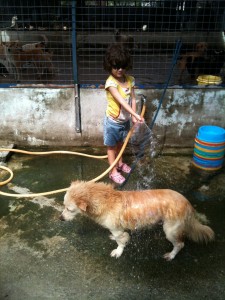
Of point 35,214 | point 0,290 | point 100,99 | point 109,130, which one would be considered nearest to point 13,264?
point 0,290

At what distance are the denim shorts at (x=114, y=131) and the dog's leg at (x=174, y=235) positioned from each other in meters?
1.97

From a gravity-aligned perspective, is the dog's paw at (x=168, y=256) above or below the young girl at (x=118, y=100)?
below

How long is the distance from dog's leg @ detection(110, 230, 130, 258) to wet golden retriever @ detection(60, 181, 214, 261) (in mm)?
12

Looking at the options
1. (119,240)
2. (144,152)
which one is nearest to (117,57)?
(144,152)

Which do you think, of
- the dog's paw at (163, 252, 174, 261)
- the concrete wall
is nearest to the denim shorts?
the concrete wall

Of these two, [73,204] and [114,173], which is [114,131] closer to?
[114,173]

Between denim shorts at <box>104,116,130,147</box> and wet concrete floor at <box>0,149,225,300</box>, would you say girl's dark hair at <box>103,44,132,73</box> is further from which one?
wet concrete floor at <box>0,149,225,300</box>

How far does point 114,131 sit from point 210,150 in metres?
1.82

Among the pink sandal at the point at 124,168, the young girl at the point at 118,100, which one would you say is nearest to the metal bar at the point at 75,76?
the young girl at the point at 118,100

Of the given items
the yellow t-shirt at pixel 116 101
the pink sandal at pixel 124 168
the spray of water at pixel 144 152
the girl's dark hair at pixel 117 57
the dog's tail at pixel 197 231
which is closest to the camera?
the dog's tail at pixel 197 231

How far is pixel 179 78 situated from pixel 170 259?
253 inches

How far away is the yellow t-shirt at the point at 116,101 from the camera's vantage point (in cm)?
445

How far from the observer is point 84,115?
5934 mm

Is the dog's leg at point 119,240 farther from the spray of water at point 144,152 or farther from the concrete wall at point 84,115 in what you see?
the concrete wall at point 84,115
